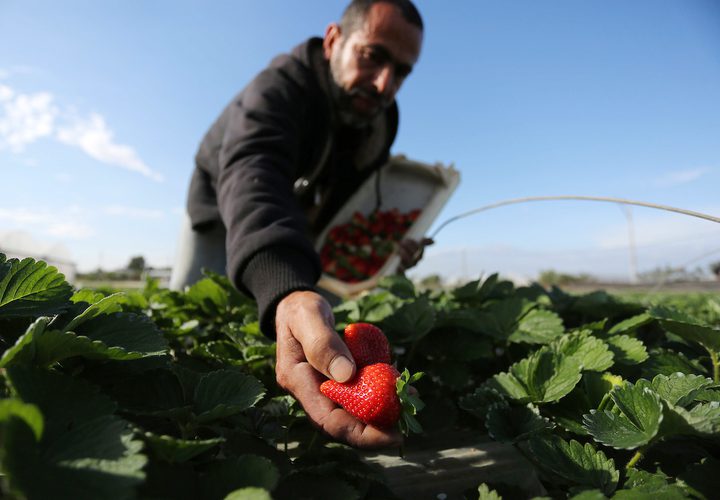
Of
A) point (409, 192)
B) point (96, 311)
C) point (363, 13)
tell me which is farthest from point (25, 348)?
point (409, 192)

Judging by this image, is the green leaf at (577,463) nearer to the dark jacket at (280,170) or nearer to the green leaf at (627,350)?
the green leaf at (627,350)

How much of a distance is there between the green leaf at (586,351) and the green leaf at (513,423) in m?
0.11

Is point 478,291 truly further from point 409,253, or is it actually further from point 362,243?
point 362,243

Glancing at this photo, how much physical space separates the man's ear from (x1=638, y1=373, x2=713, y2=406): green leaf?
185 centimetres

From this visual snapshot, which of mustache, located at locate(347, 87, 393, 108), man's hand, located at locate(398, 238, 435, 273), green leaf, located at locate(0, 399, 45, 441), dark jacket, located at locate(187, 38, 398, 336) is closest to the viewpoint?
green leaf, located at locate(0, 399, 45, 441)

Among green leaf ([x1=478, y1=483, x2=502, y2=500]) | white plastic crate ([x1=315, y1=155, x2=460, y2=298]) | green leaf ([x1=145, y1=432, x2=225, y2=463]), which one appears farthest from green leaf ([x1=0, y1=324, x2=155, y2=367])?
white plastic crate ([x1=315, y1=155, x2=460, y2=298])

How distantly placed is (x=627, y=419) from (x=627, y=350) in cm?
26

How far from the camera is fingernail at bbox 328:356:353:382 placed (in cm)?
59

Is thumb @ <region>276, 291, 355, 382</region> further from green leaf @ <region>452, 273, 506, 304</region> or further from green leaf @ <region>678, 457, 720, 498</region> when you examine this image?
green leaf @ <region>452, 273, 506, 304</region>

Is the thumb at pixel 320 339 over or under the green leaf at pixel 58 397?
over

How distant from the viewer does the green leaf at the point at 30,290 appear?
1.65 ft

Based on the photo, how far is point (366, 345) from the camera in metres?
0.67

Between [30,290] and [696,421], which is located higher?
[696,421]

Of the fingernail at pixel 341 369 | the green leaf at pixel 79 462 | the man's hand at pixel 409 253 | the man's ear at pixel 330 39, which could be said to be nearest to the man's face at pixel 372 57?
the man's ear at pixel 330 39
